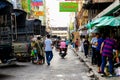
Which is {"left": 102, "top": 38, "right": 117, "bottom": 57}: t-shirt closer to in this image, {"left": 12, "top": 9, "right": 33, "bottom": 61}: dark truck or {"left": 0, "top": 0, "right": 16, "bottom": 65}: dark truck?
{"left": 0, "top": 0, "right": 16, "bottom": 65}: dark truck

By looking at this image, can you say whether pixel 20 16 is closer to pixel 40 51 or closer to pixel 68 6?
pixel 40 51

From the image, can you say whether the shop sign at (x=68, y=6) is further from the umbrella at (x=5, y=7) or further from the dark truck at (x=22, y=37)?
the umbrella at (x=5, y=7)

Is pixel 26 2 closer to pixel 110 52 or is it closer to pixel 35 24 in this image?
pixel 35 24

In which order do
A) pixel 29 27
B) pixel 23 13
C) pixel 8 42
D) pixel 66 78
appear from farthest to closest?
pixel 29 27, pixel 23 13, pixel 8 42, pixel 66 78

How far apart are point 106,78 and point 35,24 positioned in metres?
16.3

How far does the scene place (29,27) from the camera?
28594 millimetres

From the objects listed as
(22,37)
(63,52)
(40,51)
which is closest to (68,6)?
(63,52)

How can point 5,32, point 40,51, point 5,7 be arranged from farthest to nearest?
point 40,51, point 5,32, point 5,7

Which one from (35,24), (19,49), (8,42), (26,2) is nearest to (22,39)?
(19,49)

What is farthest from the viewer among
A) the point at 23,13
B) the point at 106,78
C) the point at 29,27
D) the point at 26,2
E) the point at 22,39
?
the point at 26,2

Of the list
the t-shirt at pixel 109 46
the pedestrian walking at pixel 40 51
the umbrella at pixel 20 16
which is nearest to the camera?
the t-shirt at pixel 109 46

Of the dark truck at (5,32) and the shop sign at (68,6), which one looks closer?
the dark truck at (5,32)

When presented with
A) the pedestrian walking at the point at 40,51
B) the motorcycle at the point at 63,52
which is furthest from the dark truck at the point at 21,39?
the motorcycle at the point at 63,52

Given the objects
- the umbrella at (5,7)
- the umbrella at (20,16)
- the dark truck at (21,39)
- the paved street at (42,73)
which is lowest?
the paved street at (42,73)
